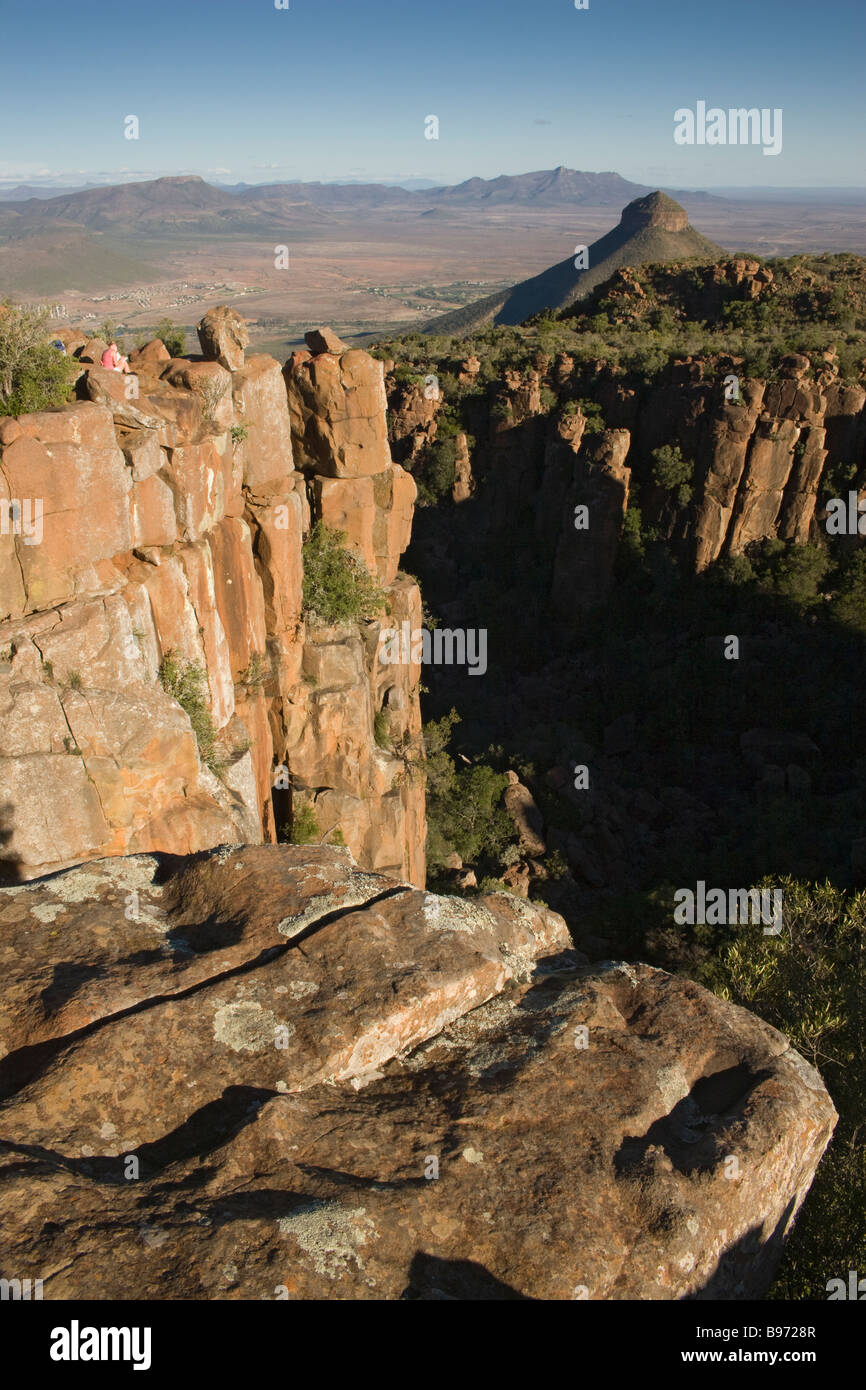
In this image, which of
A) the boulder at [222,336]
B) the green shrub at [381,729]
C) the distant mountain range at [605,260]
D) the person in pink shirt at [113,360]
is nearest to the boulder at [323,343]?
the boulder at [222,336]

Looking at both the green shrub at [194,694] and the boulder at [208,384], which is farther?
the boulder at [208,384]

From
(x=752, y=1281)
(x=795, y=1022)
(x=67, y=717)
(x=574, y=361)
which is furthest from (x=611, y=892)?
(x=574, y=361)

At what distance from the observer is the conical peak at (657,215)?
10538cm

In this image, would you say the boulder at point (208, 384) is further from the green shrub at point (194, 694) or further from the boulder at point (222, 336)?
the green shrub at point (194, 694)

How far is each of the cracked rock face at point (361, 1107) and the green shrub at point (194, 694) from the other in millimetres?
5770

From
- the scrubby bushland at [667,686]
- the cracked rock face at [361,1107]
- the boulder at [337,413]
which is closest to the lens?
the cracked rock face at [361,1107]

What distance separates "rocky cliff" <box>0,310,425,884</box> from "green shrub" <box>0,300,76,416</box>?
0.56m

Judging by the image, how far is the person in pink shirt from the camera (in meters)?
13.9

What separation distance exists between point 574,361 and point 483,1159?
45772 mm

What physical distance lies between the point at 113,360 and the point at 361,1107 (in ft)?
39.5

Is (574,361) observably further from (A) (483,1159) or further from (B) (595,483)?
(A) (483,1159)

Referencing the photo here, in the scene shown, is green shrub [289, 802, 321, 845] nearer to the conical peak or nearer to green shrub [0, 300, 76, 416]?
green shrub [0, 300, 76, 416]

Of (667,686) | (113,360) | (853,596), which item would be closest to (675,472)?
(853,596)

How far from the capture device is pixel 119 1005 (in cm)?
677
